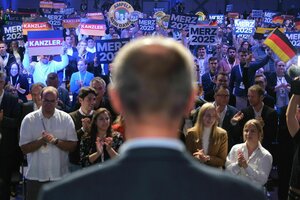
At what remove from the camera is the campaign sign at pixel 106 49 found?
35.3 feet

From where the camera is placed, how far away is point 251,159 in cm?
622

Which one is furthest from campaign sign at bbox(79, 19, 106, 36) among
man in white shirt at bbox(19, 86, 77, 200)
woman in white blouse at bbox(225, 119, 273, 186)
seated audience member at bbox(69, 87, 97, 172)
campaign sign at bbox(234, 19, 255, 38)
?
woman in white blouse at bbox(225, 119, 273, 186)


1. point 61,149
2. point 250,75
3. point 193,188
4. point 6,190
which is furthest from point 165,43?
point 250,75

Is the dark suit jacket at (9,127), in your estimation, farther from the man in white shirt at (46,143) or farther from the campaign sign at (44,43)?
the campaign sign at (44,43)

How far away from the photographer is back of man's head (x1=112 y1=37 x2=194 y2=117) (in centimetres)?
153

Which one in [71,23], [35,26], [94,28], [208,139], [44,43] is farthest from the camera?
[71,23]

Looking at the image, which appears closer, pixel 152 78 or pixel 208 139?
pixel 152 78

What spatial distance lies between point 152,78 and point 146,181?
254 millimetres

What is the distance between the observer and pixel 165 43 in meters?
1.59

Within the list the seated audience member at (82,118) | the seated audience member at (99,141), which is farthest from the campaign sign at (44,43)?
the seated audience member at (99,141)

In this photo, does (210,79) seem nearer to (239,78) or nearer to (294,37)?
(239,78)

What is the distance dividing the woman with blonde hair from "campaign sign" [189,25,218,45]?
24.0 feet

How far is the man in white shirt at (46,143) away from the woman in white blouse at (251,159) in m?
1.64

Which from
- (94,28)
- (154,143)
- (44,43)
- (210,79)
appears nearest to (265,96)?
(210,79)
